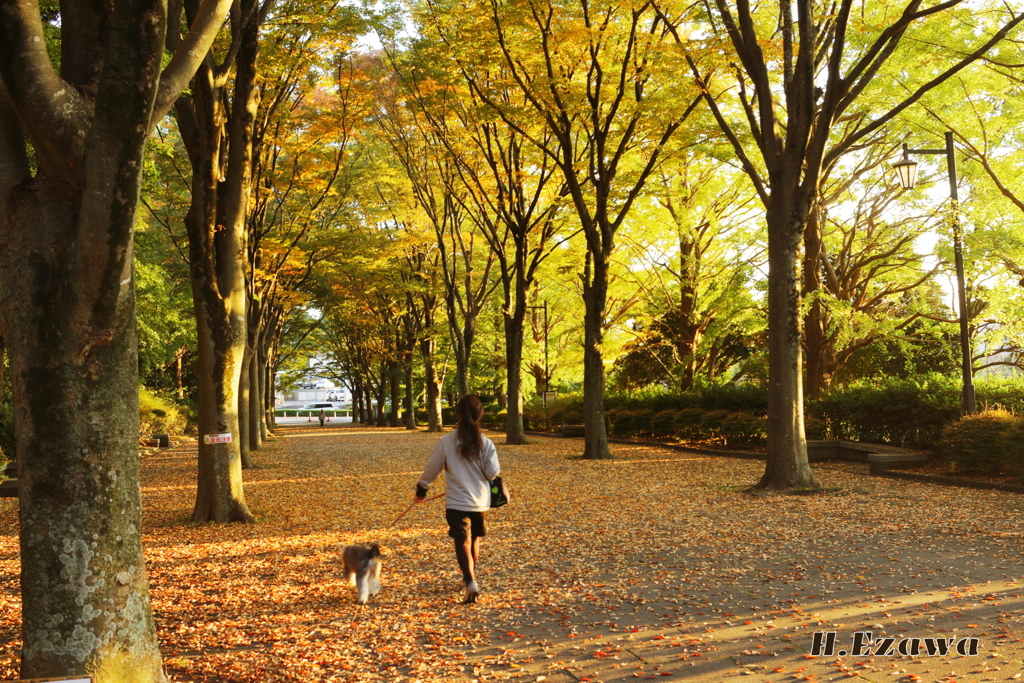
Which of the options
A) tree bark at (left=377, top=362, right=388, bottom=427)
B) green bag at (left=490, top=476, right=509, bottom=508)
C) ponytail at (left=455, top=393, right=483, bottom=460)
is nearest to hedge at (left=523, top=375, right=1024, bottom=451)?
green bag at (left=490, top=476, right=509, bottom=508)

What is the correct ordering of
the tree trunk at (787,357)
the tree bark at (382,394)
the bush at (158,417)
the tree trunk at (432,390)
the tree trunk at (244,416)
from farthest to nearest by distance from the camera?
the tree bark at (382,394)
the tree trunk at (432,390)
the bush at (158,417)
the tree trunk at (244,416)
the tree trunk at (787,357)

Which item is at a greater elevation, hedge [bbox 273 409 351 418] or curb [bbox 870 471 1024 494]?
curb [bbox 870 471 1024 494]

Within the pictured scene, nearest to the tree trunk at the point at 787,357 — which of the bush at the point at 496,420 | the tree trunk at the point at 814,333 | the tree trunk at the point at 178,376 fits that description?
the tree trunk at the point at 814,333

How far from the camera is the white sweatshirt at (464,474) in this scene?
19.4 ft

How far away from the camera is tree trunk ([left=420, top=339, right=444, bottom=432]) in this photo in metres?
33.2

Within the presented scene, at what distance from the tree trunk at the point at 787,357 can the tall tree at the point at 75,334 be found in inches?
374

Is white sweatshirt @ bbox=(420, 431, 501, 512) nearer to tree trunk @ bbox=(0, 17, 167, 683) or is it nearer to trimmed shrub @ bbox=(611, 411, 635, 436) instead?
tree trunk @ bbox=(0, 17, 167, 683)

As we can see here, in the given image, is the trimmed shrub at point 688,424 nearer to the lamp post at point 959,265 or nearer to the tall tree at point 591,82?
the tall tree at point 591,82

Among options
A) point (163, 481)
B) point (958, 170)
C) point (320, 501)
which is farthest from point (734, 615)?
point (958, 170)

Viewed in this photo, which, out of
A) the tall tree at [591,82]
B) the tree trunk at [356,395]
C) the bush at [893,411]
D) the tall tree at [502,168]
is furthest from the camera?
the tree trunk at [356,395]

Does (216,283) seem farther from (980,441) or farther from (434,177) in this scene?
(434,177)

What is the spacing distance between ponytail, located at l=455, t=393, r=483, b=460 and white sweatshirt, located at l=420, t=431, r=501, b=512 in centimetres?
5

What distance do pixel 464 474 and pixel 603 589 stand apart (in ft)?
4.78

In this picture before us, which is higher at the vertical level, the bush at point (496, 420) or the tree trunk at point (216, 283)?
the tree trunk at point (216, 283)
